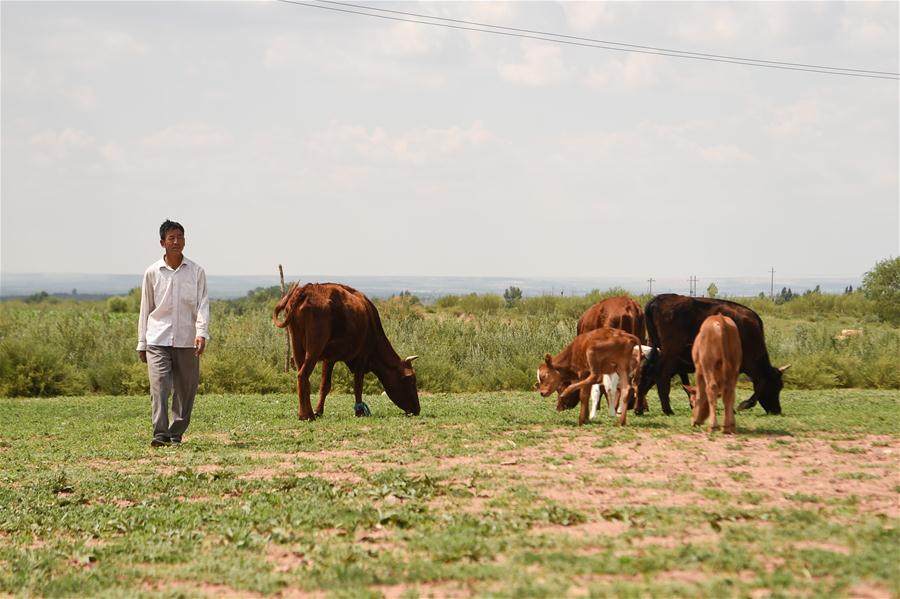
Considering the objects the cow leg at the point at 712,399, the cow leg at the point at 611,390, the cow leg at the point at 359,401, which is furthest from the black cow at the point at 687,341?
the cow leg at the point at 359,401

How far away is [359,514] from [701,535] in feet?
8.26

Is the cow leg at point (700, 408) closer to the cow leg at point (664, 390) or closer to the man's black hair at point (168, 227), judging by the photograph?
the cow leg at point (664, 390)

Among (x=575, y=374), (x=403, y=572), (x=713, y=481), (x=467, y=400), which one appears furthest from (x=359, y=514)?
(x=467, y=400)

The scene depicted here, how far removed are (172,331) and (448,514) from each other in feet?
19.0

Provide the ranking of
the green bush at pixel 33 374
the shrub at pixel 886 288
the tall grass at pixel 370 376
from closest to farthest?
1. the green bush at pixel 33 374
2. the tall grass at pixel 370 376
3. the shrub at pixel 886 288

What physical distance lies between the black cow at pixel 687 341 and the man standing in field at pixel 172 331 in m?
6.09

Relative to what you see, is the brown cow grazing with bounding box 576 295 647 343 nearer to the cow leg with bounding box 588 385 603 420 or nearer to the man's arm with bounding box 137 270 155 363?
the cow leg with bounding box 588 385 603 420

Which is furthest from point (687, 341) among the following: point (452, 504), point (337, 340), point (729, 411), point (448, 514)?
point (448, 514)

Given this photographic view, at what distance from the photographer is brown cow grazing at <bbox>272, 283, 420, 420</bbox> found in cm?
1554

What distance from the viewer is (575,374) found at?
14172mm

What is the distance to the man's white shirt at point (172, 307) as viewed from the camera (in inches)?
506

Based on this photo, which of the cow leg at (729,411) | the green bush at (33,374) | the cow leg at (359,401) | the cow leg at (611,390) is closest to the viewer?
the cow leg at (729,411)

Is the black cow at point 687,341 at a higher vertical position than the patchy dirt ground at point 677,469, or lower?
higher

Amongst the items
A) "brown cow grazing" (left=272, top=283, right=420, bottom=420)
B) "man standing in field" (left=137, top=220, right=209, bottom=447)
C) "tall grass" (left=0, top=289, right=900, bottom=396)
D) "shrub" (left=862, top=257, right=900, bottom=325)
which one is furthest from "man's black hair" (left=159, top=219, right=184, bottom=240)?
"shrub" (left=862, top=257, right=900, bottom=325)
